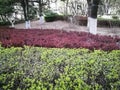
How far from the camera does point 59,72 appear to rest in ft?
11.3

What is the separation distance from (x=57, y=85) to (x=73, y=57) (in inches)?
43.9

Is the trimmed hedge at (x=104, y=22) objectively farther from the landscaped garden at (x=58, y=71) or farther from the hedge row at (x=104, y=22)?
the landscaped garden at (x=58, y=71)

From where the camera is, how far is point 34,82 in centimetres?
321

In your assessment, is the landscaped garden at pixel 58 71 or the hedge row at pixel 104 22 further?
the hedge row at pixel 104 22

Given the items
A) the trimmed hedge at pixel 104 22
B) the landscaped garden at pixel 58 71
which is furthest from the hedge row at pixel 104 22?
the landscaped garden at pixel 58 71

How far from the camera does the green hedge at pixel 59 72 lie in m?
3.13

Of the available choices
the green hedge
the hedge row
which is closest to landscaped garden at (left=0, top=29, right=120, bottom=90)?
the green hedge

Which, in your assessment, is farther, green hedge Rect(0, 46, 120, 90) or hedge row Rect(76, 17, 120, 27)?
hedge row Rect(76, 17, 120, 27)

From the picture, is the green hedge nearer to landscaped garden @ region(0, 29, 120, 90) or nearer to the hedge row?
landscaped garden @ region(0, 29, 120, 90)

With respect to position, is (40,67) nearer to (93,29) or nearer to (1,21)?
(93,29)

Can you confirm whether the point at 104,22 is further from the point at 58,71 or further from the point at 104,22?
the point at 58,71

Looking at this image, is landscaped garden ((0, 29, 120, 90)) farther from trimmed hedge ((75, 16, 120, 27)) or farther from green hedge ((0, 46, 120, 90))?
trimmed hedge ((75, 16, 120, 27))

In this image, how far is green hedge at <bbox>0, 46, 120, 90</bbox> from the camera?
3.13m

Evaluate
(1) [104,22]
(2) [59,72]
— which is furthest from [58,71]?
(1) [104,22]
